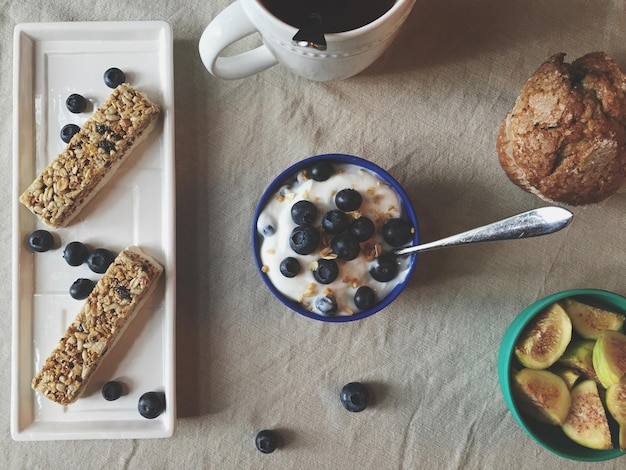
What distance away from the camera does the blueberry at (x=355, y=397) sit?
1192 mm

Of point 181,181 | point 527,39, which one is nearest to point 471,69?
point 527,39

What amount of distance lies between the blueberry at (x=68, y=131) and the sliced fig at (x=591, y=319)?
99 cm

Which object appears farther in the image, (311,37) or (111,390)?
(111,390)

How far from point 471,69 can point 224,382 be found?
799mm

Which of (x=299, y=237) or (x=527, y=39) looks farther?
(x=527, y=39)

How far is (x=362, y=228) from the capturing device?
1.06 metres

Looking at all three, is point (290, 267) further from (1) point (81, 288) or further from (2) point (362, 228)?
(1) point (81, 288)

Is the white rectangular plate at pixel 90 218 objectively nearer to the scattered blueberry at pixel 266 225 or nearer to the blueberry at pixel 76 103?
the blueberry at pixel 76 103

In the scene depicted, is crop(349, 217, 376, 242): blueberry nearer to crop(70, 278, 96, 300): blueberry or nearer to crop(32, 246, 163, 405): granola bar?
crop(32, 246, 163, 405): granola bar

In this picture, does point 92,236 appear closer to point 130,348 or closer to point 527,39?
point 130,348

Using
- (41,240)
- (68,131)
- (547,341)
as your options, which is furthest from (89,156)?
(547,341)

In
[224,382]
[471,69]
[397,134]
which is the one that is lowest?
[224,382]

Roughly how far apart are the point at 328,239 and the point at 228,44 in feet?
1.20

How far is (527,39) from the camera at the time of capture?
4.08ft
